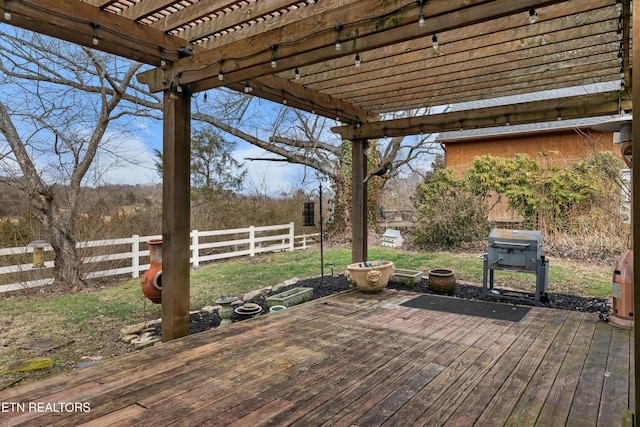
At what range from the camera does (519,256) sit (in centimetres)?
448

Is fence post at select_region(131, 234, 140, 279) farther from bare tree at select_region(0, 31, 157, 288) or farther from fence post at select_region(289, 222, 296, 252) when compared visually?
fence post at select_region(289, 222, 296, 252)

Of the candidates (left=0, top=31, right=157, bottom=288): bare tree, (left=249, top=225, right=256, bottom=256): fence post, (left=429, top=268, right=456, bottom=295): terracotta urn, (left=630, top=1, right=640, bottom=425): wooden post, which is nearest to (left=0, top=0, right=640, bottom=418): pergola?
(left=630, top=1, right=640, bottom=425): wooden post

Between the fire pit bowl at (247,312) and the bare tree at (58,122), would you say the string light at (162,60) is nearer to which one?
the fire pit bowl at (247,312)

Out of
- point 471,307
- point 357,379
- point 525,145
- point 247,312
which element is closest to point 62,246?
point 247,312

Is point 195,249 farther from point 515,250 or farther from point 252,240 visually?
point 515,250

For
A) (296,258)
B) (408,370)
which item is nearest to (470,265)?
(296,258)

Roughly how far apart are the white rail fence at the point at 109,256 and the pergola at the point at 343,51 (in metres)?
4.17

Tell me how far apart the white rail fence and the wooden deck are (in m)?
4.33

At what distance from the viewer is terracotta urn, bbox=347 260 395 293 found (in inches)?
185

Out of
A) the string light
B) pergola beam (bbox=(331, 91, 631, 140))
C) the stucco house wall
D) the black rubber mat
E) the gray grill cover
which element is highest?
the stucco house wall

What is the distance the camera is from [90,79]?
279 inches

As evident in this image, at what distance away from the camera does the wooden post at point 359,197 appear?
557 cm

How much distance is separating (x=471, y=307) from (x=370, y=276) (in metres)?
1.19

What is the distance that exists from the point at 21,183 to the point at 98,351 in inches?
152
